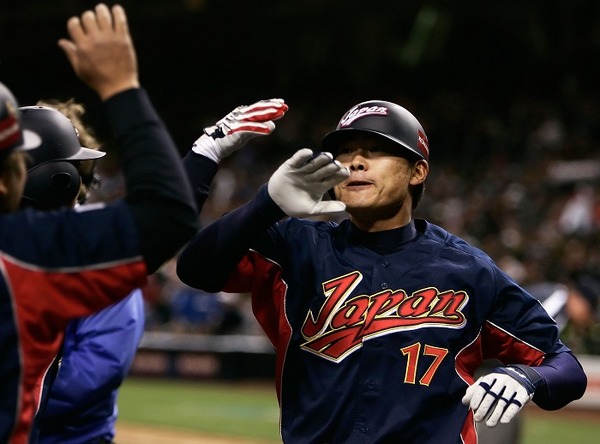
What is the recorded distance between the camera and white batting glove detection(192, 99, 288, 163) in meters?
3.27

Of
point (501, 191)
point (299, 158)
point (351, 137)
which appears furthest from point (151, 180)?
point (501, 191)

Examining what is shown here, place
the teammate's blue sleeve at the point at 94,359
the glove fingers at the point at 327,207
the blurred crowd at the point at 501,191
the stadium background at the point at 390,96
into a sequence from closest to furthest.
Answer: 1. the glove fingers at the point at 327,207
2. the teammate's blue sleeve at the point at 94,359
3. the blurred crowd at the point at 501,191
4. the stadium background at the point at 390,96

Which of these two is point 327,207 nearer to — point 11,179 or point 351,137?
point 351,137

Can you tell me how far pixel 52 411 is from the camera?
3555 millimetres

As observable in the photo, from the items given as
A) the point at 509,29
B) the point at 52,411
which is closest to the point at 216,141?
the point at 52,411

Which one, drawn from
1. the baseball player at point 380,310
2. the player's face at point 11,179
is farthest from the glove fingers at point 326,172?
the player's face at point 11,179

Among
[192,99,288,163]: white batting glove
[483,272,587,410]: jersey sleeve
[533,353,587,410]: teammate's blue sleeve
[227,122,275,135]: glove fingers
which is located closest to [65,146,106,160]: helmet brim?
[192,99,288,163]: white batting glove

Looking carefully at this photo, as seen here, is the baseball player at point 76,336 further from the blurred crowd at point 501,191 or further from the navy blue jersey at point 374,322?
the blurred crowd at point 501,191

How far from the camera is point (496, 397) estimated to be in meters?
3.14

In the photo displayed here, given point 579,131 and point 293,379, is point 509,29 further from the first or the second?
point 293,379

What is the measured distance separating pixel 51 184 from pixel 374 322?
3.50 feet

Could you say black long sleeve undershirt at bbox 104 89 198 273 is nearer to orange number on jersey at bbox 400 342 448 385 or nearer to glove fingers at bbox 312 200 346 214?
glove fingers at bbox 312 200 346 214

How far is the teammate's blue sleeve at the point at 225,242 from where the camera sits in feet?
10.2

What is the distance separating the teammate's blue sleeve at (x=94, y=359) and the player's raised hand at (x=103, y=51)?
150 cm
